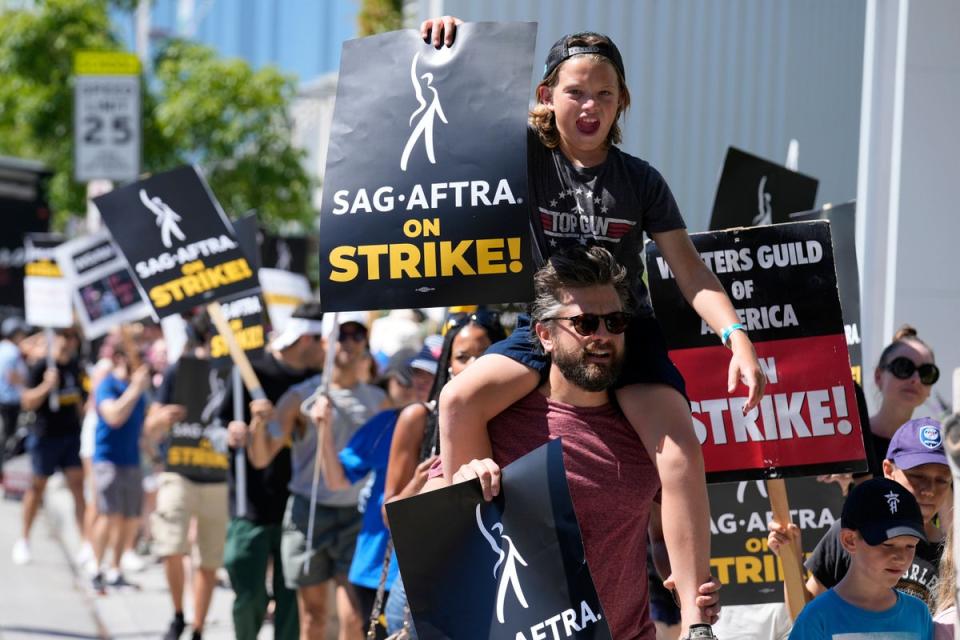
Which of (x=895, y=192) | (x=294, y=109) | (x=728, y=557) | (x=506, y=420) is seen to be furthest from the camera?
(x=294, y=109)

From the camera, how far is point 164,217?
8523 millimetres

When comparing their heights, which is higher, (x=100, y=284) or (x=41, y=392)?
(x=100, y=284)

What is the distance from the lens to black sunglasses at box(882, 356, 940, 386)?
19.8 ft

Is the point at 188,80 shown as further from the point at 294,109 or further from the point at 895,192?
the point at 895,192

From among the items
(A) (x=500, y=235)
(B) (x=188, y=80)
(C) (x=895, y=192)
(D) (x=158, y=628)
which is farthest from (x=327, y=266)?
(B) (x=188, y=80)

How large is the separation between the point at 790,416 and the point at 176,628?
6.03 metres

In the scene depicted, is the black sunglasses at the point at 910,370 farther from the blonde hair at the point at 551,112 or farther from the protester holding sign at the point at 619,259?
the blonde hair at the point at 551,112

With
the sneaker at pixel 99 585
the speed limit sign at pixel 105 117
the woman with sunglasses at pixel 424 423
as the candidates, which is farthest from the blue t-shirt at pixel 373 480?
the speed limit sign at pixel 105 117

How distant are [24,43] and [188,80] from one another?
9.55ft

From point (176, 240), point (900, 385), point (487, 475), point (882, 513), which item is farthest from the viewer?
point (176, 240)

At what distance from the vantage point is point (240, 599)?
869 centimetres

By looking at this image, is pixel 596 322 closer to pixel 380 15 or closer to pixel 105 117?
pixel 105 117

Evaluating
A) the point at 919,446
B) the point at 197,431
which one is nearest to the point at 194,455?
the point at 197,431

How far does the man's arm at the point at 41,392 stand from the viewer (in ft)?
46.7
